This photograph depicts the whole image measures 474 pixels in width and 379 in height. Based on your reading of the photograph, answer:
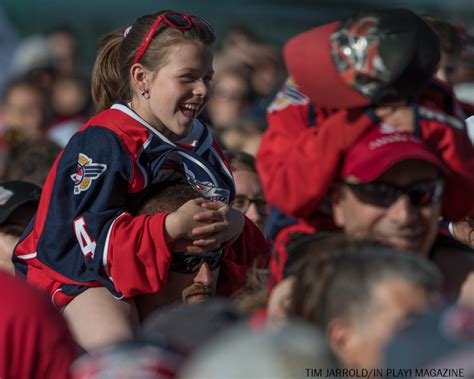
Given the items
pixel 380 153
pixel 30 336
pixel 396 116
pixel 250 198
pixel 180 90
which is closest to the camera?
pixel 30 336

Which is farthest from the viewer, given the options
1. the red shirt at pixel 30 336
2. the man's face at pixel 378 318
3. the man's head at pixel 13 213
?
the man's head at pixel 13 213

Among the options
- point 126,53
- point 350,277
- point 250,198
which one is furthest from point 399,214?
point 250,198

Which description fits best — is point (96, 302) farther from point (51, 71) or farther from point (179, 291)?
point (51, 71)

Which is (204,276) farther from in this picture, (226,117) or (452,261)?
(226,117)

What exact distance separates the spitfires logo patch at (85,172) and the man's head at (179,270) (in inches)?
10.4

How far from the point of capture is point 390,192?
3.71m

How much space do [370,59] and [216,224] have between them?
1.11 meters

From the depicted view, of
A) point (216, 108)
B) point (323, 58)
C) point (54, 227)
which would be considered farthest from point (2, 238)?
point (216, 108)

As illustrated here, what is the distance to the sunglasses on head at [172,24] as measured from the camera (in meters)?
4.75

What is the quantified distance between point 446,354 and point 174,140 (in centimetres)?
237

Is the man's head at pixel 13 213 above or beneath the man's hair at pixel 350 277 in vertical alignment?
beneath

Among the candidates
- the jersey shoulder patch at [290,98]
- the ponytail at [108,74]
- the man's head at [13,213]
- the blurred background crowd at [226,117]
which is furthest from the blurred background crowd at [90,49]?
the jersey shoulder patch at [290,98]

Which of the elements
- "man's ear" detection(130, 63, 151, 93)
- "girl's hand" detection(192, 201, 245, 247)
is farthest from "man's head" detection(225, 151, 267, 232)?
"girl's hand" detection(192, 201, 245, 247)

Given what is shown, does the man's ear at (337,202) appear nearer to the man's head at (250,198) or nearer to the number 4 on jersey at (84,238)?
the number 4 on jersey at (84,238)
